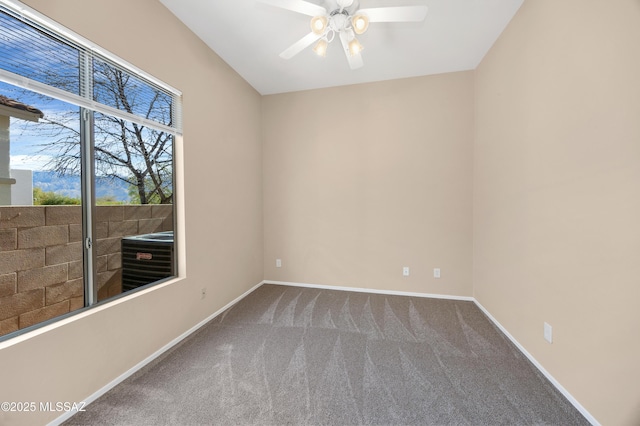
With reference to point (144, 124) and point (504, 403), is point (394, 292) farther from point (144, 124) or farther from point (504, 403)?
point (144, 124)

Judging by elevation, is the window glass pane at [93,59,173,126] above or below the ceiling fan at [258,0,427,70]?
→ below

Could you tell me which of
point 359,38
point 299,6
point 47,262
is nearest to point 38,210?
point 47,262

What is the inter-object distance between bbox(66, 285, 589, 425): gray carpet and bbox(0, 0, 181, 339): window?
2.60 feet

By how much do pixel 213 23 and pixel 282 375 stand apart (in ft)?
10.4

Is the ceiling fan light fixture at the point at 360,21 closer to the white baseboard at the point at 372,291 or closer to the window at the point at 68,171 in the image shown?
the window at the point at 68,171

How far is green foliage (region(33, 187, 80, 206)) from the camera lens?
56.5 inches

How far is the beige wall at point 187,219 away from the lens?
134 cm

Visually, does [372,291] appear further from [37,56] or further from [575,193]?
[37,56]

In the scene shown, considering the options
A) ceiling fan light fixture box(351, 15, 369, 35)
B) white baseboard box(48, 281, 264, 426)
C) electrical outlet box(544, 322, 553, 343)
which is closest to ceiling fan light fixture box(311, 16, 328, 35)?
ceiling fan light fixture box(351, 15, 369, 35)

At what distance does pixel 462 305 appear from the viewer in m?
2.97

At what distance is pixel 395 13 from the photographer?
1687mm

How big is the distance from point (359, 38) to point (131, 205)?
2737mm

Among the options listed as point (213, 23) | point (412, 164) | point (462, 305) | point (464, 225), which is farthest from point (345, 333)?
point (213, 23)

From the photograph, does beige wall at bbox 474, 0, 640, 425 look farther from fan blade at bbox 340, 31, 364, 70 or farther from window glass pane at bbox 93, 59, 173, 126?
window glass pane at bbox 93, 59, 173, 126
